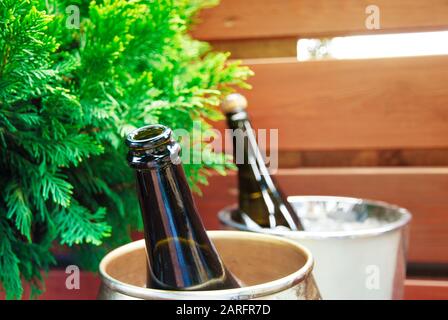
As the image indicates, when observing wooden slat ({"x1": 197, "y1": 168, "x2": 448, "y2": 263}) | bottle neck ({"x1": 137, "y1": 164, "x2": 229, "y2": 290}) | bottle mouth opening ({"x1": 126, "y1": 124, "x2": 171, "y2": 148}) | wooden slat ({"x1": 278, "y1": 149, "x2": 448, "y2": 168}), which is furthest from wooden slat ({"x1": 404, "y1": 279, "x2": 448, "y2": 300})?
bottle mouth opening ({"x1": 126, "y1": 124, "x2": 171, "y2": 148})

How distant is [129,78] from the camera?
56cm

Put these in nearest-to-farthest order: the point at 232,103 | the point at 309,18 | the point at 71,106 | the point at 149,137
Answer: the point at 149,137 < the point at 71,106 < the point at 232,103 < the point at 309,18

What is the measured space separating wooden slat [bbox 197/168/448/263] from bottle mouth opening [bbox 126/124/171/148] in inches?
20.6

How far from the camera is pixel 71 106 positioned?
0.49 meters

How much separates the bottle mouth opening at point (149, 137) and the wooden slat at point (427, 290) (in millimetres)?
660

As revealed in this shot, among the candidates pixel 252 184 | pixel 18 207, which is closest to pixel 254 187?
pixel 252 184

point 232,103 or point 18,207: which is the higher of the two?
point 232,103

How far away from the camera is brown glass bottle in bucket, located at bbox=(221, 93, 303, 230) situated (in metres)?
0.69

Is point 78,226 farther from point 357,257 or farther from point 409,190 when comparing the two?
point 409,190

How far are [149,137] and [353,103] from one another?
0.55 metres

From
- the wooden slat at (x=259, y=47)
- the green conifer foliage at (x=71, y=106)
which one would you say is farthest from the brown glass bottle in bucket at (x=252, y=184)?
the wooden slat at (x=259, y=47)

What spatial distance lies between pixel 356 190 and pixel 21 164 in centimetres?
59
